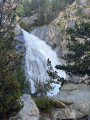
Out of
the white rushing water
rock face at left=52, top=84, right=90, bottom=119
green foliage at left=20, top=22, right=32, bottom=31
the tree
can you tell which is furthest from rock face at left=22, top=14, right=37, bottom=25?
rock face at left=52, top=84, right=90, bottom=119

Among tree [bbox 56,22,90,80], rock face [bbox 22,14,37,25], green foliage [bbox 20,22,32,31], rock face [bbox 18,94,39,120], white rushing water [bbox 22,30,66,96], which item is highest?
rock face [bbox 22,14,37,25]

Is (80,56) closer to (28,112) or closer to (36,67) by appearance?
(36,67)

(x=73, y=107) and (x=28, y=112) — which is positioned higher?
(x=28, y=112)

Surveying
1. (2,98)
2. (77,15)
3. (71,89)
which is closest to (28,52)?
(71,89)

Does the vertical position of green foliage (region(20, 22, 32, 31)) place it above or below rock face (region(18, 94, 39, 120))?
above

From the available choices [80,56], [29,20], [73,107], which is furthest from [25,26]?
[73,107]

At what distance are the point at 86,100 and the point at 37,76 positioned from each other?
38.1 feet

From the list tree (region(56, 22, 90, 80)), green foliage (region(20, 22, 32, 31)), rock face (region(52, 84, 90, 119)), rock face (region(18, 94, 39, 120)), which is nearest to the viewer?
rock face (region(18, 94, 39, 120))

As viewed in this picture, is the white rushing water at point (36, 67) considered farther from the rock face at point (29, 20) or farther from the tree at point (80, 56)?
the rock face at point (29, 20)

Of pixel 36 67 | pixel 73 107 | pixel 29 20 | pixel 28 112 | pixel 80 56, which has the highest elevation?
pixel 29 20

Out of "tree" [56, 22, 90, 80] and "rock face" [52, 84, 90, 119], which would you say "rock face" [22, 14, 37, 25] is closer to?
"tree" [56, 22, 90, 80]

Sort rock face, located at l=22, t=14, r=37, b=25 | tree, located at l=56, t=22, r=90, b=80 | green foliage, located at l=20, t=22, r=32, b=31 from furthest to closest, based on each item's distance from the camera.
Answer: rock face, located at l=22, t=14, r=37, b=25 → green foliage, located at l=20, t=22, r=32, b=31 → tree, located at l=56, t=22, r=90, b=80

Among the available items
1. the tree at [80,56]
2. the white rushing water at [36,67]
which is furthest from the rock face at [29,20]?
the tree at [80,56]

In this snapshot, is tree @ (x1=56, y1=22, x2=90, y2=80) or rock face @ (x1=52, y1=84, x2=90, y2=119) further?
tree @ (x1=56, y1=22, x2=90, y2=80)
